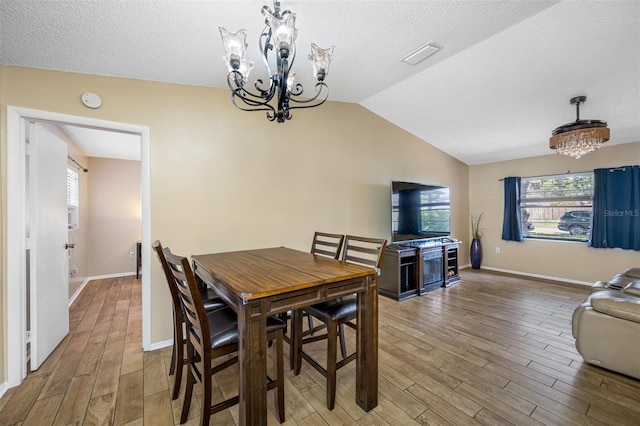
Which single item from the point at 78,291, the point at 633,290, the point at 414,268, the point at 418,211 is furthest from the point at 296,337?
the point at 78,291

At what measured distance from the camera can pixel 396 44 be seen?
2227mm

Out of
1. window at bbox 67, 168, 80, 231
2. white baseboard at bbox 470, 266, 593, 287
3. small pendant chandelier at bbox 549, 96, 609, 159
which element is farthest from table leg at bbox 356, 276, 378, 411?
white baseboard at bbox 470, 266, 593, 287

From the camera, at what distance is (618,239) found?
4.06m

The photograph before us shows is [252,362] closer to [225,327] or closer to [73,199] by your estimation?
[225,327]

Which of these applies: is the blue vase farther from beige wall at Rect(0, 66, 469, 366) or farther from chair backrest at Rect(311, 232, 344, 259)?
chair backrest at Rect(311, 232, 344, 259)

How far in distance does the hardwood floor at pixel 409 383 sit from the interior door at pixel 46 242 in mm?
220

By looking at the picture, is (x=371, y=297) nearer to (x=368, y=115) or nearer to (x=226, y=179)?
(x=226, y=179)

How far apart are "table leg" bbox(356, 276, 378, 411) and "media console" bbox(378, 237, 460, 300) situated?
196 cm

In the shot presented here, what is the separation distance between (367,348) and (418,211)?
2991 millimetres

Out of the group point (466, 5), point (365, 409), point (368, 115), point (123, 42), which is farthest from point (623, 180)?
point (123, 42)

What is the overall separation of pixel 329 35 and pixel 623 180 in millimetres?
5109

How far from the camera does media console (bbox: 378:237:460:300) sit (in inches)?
150

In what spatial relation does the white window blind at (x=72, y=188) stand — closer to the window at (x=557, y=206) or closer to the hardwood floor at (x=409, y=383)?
the hardwood floor at (x=409, y=383)

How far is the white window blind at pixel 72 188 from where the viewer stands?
3781 millimetres
